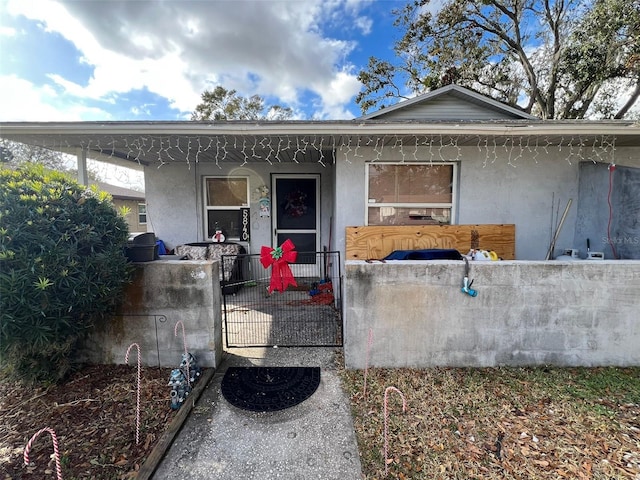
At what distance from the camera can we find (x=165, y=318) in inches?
119

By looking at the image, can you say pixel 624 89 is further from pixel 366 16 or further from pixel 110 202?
pixel 110 202

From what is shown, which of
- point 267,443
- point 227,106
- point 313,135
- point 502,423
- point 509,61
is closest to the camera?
point 267,443

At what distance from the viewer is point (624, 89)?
10.4 metres

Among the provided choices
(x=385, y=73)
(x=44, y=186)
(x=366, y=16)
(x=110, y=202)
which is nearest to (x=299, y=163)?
(x=110, y=202)

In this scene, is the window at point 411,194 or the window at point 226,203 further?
the window at point 226,203

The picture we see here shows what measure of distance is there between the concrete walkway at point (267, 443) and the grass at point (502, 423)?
162 millimetres

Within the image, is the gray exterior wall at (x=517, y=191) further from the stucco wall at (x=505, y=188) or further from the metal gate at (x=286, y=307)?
the metal gate at (x=286, y=307)

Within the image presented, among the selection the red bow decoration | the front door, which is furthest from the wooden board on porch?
the front door

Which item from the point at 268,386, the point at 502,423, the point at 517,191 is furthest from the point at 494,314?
the point at 517,191

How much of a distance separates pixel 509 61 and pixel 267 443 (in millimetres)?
16202

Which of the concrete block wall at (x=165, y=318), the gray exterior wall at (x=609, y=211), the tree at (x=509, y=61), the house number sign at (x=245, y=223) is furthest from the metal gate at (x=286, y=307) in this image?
the tree at (x=509, y=61)

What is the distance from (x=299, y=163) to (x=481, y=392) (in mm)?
5056

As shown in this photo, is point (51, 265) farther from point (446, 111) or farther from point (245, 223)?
point (446, 111)

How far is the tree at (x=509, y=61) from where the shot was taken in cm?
951
